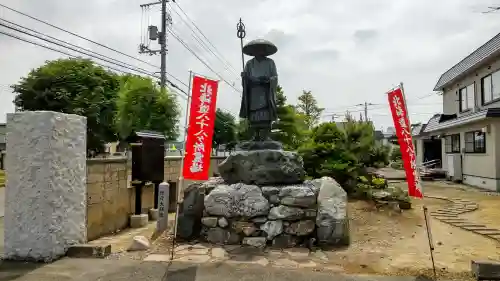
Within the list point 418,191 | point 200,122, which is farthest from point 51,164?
point 418,191

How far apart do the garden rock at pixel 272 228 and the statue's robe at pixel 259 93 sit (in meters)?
2.41

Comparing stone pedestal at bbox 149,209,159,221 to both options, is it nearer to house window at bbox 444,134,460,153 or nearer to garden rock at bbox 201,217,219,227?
garden rock at bbox 201,217,219,227

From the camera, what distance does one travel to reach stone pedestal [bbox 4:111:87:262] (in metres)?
6.08

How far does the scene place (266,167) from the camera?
8.05m

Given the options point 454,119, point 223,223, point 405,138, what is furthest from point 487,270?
point 454,119

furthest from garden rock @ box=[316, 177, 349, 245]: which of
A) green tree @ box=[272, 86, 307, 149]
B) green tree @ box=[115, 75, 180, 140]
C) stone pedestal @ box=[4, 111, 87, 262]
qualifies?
green tree @ box=[115, 75, 180, 140]

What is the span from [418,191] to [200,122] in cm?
414

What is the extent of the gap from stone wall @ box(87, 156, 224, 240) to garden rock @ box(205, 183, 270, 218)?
239 cm

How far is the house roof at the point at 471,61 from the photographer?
15.9 meters

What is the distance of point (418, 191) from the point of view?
6.17 m

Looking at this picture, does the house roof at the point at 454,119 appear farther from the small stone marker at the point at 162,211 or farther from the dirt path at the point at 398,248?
the small stone marker at the point at 162,211

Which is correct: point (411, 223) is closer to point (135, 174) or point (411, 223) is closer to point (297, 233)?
point (297, 233)

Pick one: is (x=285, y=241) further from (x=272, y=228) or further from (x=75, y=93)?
(x=75, y=93)

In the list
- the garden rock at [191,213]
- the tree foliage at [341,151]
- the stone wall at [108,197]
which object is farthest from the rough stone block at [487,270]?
the stone wall at [108,197]
